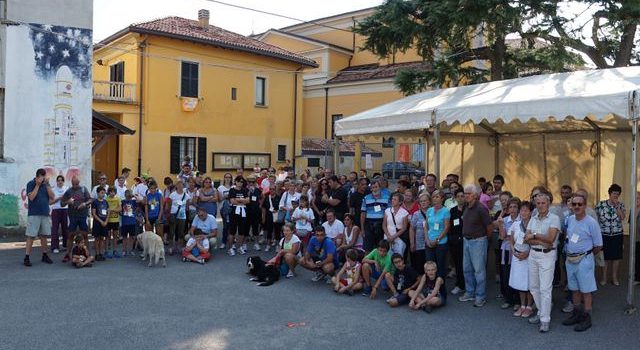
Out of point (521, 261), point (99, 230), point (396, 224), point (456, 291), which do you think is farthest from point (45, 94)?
point (521, 261)

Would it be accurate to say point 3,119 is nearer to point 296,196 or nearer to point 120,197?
point 120,197

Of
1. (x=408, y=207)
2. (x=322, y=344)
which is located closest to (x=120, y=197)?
(x=408, y=207)

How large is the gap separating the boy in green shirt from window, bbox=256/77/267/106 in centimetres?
2097

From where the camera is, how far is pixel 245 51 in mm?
27672

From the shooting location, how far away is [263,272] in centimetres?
963

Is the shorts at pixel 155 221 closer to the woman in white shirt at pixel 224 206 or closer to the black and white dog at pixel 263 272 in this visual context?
the woman in white shirt at pixel 224 206

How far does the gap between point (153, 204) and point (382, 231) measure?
5019 mm

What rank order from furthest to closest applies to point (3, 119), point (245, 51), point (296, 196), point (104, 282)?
point (245, 51) < point (3, 119) < point (296, 196) < point (104, 282)

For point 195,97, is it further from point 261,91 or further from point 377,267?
point 377,267

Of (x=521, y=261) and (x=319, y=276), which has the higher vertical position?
(x=521, y=261)

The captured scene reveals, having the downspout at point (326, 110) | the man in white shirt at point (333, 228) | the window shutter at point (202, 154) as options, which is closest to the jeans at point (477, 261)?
the man in white shirt at point (333, 228)

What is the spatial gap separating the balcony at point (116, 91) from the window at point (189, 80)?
7.31 feet

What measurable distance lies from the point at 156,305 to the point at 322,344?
2761 mm

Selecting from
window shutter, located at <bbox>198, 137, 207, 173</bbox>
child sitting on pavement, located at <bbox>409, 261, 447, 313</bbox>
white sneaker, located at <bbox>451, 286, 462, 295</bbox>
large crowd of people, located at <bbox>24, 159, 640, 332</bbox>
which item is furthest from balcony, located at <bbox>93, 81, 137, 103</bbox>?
child sitting on pavement, located at <bbox>409, 261, 447, 313</bbox>
